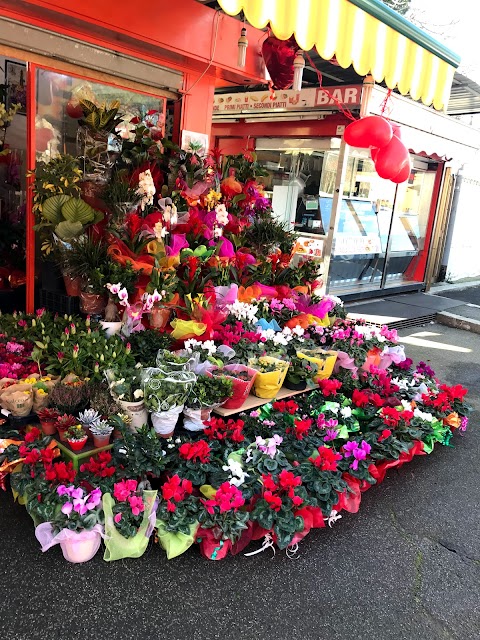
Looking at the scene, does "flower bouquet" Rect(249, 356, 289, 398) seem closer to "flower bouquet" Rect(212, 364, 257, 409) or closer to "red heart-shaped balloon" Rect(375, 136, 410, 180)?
"flower bouquet" Rect(212, 364, 257, 409)

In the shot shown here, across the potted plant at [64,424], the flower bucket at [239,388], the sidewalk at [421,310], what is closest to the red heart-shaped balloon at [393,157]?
the flower bucket at [239,388]

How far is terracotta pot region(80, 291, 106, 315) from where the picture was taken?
3.86 m

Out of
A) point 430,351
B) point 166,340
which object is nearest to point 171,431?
point 166,340

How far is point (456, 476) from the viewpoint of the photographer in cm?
370

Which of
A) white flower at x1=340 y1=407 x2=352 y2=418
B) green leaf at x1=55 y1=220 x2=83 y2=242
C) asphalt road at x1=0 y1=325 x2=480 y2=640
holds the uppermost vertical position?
green leaf at x1=55 y1=220 x2=83 y2=242


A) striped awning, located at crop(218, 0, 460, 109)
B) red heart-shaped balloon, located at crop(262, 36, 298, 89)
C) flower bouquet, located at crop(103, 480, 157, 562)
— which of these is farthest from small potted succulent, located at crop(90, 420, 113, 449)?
red heart-shaped balloon, located at crop(262, 36, 298, 89)

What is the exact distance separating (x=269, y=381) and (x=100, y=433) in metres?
1.25

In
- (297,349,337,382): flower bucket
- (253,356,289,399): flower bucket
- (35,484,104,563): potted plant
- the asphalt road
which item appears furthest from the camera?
(297,349,337,382): flower bucket

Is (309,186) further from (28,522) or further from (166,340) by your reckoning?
(28,522)

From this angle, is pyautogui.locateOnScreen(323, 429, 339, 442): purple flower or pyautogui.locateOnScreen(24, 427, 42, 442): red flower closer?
pyautogui.locateOnScreen(24, 427, 42, 442): red flower

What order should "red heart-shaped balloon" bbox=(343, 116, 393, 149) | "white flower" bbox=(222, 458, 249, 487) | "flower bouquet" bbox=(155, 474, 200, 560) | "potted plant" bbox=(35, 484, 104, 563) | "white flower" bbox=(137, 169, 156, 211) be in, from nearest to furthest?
"potted plant" bbox=(35, 484, 104, 563)
"flower bouquet" bbox=(155, 474, 200, 560)
"white flower" bbox=(222, 458, 249, 487)
"white flower" bbox=(137, 169, 156, 211)
"red heart-shaped balloon" bbox=(343, 116, 393, 149)

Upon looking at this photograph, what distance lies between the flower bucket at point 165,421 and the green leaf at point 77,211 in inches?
66.3

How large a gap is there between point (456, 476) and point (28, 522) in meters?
2.87

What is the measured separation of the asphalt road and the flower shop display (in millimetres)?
115
